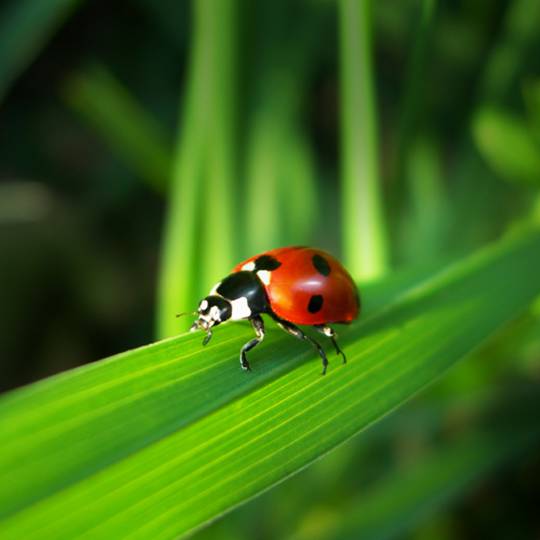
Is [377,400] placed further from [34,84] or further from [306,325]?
[34,84]

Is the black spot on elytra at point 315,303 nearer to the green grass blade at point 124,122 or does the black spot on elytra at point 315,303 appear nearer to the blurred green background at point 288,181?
the blurred green background at point 288,181

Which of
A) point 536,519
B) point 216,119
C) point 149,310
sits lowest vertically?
point 536,519

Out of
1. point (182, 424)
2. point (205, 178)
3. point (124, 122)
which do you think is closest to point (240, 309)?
point (182, 424)

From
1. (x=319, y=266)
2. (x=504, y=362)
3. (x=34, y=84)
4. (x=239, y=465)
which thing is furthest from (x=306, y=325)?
(x=34, y=84)

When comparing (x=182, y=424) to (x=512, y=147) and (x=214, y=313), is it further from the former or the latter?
(x=512, y=147)

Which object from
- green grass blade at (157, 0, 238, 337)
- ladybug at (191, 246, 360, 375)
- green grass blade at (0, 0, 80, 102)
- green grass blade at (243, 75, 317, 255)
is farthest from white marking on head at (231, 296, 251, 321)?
green grass blade at (0, 0, 80, 102)

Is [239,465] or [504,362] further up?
[239,465]

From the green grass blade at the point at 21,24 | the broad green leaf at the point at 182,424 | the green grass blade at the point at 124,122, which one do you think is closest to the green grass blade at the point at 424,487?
the broad green leaf at the point at 182,424
